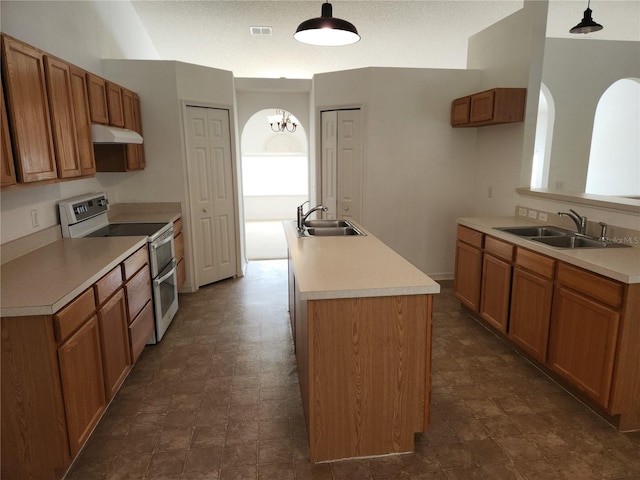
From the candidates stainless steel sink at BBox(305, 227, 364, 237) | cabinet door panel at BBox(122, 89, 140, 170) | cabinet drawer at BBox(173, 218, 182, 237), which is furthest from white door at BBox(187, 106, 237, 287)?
stainless steel sink at BBox(305, 227, 364, 237)

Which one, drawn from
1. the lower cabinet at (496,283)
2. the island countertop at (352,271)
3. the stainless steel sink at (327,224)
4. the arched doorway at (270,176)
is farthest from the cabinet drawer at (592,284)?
the arched doorway at (270,176)

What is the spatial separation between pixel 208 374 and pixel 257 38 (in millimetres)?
4250

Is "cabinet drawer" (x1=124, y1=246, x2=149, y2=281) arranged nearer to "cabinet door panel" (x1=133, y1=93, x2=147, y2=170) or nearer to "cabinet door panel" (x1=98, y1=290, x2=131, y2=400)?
"cabinet door panel" (x1=98, y1=290, x2=131, y2=400)

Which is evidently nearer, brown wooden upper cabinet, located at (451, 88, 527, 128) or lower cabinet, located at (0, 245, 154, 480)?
lower cabinet, located at (0, 245, 154, 480)

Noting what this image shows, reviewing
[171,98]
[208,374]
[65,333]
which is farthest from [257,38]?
[65,333]

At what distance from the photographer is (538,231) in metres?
3.35

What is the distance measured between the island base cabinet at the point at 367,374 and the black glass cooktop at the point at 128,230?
193 centimetres

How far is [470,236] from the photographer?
3594mm

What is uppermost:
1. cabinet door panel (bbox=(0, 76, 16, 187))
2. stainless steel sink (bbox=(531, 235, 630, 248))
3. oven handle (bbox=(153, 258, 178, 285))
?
cabinet door panel (bbox=(0, 76, 16, 187))

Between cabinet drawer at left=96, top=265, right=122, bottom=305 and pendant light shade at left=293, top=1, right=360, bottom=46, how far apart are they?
6.27 feet

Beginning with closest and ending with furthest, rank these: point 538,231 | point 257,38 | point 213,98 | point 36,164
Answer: point 36,164
point 538,231
point 213,98
point 257,38

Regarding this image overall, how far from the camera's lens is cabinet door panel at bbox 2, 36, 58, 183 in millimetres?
2031

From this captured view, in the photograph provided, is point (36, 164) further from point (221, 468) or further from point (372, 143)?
point (372, 143)

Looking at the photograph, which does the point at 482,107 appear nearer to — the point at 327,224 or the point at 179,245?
the point at 327,224
